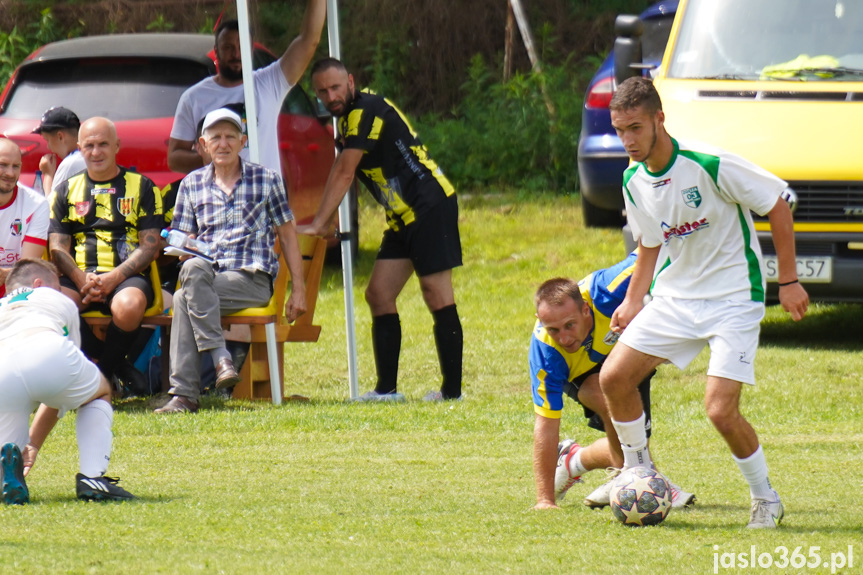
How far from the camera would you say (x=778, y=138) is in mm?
9062

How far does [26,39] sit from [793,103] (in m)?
13.4

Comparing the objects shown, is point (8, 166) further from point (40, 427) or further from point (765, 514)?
point (765, 514)

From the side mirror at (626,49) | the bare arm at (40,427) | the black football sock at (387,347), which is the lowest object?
the black football sock at (387,347)

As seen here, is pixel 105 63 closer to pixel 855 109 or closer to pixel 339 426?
pixel 339 426

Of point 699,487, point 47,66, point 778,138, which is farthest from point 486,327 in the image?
point 699,487

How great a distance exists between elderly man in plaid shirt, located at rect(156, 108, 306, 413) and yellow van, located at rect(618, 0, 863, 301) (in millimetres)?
2822

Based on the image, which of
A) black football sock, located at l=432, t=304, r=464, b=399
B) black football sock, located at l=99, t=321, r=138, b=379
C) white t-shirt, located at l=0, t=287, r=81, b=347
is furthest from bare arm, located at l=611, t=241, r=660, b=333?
black football sock, located at l=99, t=321, r=138, b=379

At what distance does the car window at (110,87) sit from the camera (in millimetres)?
10555

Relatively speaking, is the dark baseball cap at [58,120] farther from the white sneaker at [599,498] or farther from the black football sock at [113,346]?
the white sneaker at [599,498]

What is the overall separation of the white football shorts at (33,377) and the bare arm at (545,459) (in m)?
1.97

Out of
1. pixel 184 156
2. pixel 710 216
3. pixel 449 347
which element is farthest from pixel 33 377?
pixel 184 156

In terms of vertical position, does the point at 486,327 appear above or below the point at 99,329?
below

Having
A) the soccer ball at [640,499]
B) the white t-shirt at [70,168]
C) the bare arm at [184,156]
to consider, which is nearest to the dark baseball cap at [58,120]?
the white t-shirt at [70,168]

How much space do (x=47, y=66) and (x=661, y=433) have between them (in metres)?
6.18
